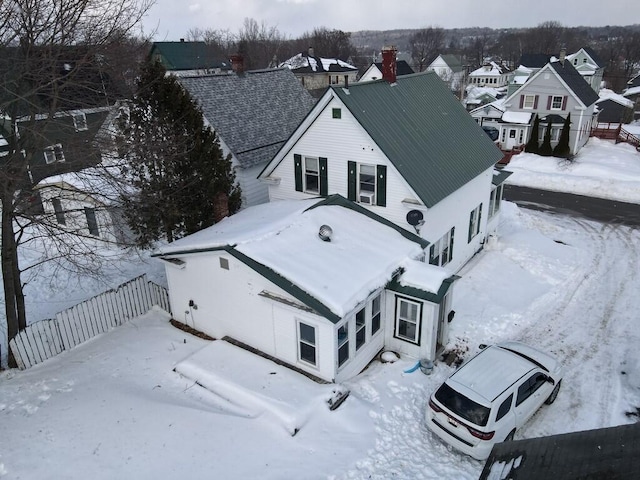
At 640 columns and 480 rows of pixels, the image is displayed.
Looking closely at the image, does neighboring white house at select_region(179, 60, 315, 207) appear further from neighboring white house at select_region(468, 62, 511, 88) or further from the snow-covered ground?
neighboring white house at select_region(468, 62, 511, 88)

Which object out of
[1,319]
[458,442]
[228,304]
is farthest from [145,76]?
[458,442]

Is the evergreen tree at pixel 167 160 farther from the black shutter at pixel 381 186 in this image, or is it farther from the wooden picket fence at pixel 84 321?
the black shutter at pixel 381 186

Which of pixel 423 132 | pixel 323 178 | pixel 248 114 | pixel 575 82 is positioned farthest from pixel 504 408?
pixel 575 82

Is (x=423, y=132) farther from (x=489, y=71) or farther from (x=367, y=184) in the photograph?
(x=489, y=71)

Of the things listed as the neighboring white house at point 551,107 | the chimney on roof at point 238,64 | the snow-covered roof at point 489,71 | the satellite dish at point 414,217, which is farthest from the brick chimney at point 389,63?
the snow-covered roof at point 489,71

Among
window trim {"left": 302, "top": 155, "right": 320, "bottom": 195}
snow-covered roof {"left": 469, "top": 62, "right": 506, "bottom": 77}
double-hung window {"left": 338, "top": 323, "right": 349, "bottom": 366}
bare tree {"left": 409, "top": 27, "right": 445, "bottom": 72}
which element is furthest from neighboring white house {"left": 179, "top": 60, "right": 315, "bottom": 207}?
bare tree {"left": 409, "top": 27, "right": 445, "bottom": 72}

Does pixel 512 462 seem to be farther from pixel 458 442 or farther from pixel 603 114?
pixel 603 114
